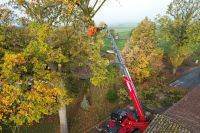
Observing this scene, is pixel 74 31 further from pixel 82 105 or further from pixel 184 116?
pixel 184 116

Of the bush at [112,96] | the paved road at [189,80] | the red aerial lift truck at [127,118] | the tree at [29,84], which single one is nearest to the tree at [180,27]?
the paved road at [189,80]

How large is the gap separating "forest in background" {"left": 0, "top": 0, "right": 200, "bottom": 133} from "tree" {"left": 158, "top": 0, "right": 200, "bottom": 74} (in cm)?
634

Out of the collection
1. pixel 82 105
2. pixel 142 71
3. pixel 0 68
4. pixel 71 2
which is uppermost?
pixel 71 2

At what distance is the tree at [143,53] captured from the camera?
3097 centimetres

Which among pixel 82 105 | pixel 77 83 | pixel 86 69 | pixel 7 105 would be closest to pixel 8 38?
pixel 7 105

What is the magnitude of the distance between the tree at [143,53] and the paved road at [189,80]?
4473mm

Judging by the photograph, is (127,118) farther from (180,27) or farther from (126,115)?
(180,27)

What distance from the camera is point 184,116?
17719mm

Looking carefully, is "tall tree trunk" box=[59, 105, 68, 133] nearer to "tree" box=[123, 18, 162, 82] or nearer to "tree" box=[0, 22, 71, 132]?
"tree" box=[0, 22, 71, 132]

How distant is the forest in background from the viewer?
16.6 m

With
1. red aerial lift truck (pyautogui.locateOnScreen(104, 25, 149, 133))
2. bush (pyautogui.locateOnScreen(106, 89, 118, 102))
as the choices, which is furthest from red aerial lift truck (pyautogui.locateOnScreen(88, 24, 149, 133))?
bush (pyautogui.locateOnScreen(106, 89, 118, 102))

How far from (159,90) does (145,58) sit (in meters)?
4.40

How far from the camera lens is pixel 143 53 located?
32.4 m

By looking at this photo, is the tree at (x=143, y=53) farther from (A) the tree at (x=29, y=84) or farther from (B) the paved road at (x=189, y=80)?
(A) the tree at (x=29, y=84)
